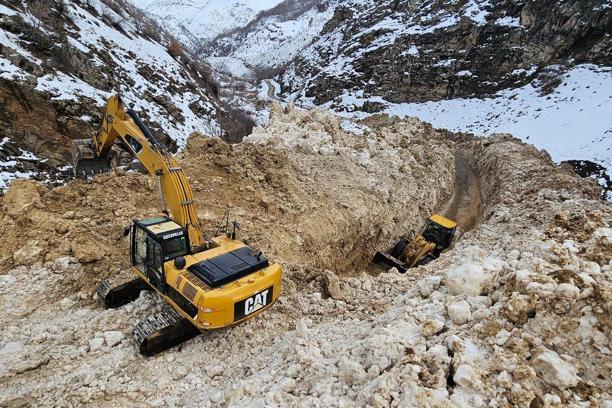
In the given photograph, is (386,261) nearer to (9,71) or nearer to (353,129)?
(353,129)

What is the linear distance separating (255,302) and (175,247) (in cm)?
176

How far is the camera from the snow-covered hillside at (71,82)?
1534 centimetres

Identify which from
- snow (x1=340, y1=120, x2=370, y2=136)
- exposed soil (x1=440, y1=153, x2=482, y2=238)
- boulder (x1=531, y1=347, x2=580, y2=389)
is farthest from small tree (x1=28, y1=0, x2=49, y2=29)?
boulder (x1=531, y1=347, x2=580, y2=389)

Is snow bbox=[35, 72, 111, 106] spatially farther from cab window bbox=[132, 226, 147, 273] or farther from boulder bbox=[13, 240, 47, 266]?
cab window bbox=[132, 226, 147, 273]

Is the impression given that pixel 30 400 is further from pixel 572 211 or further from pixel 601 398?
pixel 572 211

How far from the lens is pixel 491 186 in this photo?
1997cm

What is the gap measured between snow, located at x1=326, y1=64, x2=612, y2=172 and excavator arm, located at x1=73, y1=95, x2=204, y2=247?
22.2m

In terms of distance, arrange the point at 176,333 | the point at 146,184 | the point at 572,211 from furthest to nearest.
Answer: the point at 572,211 → the point at 146,184 → the point at 176,333

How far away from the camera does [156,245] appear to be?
6.67 metres

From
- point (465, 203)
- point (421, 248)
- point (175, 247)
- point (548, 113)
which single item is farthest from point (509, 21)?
point (175, 247)

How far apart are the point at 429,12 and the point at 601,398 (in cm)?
6309

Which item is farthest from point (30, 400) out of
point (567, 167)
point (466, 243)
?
point (567, 167)

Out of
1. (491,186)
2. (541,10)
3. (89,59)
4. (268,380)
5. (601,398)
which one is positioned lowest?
(491,186)

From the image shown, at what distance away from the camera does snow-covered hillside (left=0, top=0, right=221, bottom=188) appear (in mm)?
15344
